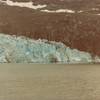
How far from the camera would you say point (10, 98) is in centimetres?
2664

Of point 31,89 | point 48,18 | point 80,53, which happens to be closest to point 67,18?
point 48,18

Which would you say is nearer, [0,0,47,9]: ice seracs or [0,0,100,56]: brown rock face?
[0,0,100,56]: brown rock face

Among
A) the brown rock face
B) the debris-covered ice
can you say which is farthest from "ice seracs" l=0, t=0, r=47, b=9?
the debris-covered ice

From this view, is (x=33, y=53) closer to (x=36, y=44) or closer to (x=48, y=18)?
(x=36, y=44)

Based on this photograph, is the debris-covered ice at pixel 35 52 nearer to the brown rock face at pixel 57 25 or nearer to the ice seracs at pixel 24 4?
the brown rock face at pixel 57 25

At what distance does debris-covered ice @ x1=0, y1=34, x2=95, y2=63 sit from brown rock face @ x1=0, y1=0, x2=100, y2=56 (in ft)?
6.22

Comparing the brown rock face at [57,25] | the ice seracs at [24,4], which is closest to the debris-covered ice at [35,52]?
the brown rock face at [57,25]

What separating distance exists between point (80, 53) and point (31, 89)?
43.9 metres

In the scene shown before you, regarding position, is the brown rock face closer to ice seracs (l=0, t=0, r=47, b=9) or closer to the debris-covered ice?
ice seracs (l=0, t=0, r=47, b=9)

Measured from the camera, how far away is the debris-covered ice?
7006 cm

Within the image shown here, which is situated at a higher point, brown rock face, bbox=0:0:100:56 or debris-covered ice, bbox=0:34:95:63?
brown rock face, bbox=0:0:100:56

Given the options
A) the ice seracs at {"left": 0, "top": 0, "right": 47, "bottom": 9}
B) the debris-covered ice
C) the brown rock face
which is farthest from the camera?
the ice seracs at {"left": 0, "top": 0, "right": 47, "bottom": 9}

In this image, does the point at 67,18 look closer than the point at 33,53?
No

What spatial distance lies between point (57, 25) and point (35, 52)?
10.9 metres
